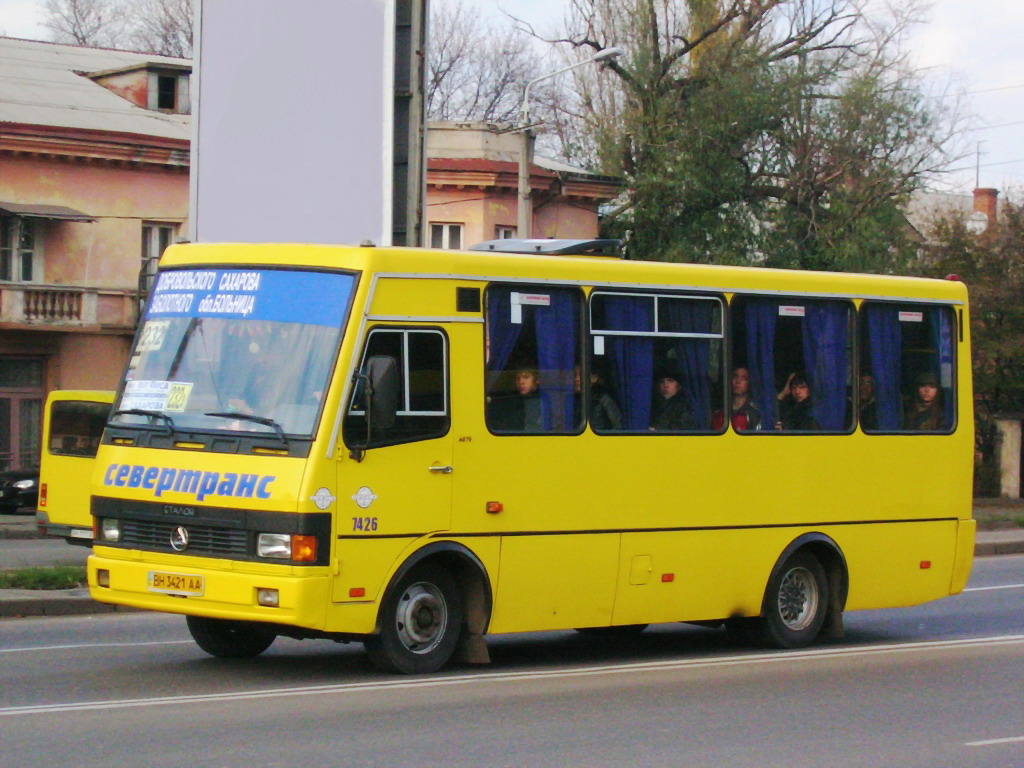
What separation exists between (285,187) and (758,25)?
21.3 m

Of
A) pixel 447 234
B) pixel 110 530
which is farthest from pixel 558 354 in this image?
pixel 447 234

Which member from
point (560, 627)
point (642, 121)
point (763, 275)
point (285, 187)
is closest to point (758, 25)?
point (642, 121)

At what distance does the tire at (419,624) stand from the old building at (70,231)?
25471 millimetres

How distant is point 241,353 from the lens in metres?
10.1

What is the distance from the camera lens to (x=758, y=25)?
130 feet

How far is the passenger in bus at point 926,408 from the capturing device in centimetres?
1361

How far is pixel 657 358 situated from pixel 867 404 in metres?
2.33

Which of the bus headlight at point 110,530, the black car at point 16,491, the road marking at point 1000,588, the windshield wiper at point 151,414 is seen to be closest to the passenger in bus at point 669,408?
the windshield wiper at point 151,414

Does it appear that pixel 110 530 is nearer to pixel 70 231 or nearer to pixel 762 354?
pixel 762 354

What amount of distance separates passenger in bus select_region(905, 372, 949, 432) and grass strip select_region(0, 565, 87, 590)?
26.0 ft

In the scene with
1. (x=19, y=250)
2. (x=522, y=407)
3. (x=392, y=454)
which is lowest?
(x=392, y=454)

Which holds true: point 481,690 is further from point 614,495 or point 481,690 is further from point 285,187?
point 285,187

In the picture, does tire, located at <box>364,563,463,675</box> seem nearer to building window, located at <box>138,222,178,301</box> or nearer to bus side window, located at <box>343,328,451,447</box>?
bus side window, located at <box>343,328,451,447</box>

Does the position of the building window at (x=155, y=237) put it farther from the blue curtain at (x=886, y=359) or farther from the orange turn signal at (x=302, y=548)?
the orange turn signal at (x=302, y=548)
